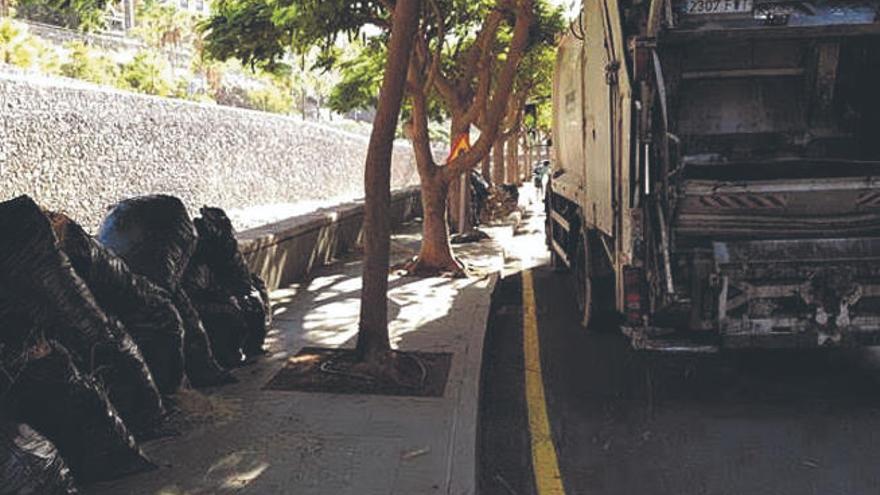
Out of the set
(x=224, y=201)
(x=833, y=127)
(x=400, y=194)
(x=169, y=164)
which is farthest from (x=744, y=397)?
(x=400, y=194)

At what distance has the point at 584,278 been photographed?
9.02 meters

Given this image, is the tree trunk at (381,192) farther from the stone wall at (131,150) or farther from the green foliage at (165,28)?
the green foliage at (165,28)

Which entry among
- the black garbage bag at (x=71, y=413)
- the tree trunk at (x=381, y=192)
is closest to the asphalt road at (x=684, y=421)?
the tree trunk at (x=381, y=192)

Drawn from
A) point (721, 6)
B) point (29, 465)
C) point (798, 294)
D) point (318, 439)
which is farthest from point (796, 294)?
point (29, 465)

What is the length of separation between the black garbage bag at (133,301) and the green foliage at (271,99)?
5958 cm

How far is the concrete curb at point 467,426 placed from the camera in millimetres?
4520

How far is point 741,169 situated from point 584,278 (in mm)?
2252

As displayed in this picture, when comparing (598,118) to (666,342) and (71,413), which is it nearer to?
(666,342)

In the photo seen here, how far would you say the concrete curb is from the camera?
452 cm

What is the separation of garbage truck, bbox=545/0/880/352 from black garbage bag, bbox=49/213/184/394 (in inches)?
127

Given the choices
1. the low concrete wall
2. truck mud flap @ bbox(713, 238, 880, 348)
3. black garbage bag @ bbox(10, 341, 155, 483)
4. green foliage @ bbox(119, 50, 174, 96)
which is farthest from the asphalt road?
green foliage @ bbox(119, 50, 174, 96)

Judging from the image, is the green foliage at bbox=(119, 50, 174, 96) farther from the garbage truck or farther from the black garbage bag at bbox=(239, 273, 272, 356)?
the garbage truck

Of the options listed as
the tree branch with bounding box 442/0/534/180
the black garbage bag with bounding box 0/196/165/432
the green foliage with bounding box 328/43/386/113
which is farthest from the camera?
the green foliage with bounding box 328/43/386/113

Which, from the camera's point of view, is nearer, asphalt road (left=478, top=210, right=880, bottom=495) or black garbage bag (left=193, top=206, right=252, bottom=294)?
asphalt road (left=478, top=210, right=880, bottom=495)
